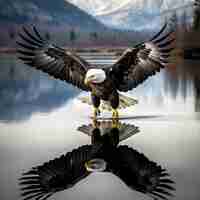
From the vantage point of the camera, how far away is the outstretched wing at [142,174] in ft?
4.48

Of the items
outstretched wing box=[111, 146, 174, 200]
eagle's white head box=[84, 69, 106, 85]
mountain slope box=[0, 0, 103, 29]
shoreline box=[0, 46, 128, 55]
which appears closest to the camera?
outstretched wing box=[111, 146, 174, 200]

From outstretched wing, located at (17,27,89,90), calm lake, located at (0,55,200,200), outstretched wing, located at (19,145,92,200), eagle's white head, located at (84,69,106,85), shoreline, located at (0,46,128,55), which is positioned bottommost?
outstretched wing, located at (19,145,92,200)

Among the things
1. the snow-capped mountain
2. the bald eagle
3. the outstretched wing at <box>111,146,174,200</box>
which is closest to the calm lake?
the outstretched wing at <box>111,146,174,200</box>

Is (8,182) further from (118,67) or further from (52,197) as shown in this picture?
(118,67)

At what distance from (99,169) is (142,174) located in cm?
16

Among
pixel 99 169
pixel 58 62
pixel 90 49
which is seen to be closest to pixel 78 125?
pixel 58 62

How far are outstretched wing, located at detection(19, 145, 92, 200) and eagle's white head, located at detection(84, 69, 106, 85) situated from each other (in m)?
0.44

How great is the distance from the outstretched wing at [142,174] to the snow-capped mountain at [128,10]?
1708 millimetres

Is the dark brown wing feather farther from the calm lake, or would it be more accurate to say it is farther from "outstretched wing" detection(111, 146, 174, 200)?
"outstretched wing" detection(111, 146, 174, 200)

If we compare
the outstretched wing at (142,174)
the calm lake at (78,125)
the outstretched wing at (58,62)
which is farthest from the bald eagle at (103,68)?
the outstretched wing at (142,174)

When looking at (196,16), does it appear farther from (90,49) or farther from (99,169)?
(99,169)

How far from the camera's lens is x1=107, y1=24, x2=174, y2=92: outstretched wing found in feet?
6.89

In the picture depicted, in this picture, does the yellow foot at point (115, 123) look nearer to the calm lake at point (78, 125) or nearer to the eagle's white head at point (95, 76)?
the calm lake at point (78, 125)

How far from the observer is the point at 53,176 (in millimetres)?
1477
